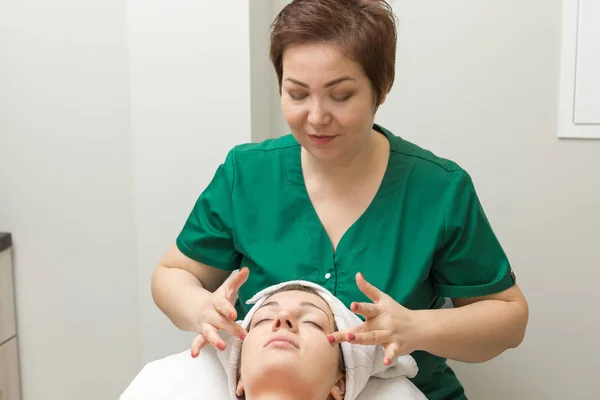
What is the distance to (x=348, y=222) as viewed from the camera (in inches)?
58.4

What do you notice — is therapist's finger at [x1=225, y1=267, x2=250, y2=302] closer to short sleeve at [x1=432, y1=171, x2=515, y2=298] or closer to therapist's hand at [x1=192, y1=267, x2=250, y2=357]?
therapist's hand at [x1=192, y1=267, x2=250, y2=357]

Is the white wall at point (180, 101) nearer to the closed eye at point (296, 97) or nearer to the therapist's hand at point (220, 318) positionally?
the closed eye at point (296, 97)

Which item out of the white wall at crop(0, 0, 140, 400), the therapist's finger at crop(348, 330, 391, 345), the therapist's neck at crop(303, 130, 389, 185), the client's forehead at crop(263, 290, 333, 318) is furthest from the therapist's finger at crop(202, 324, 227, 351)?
the white wall at crop(0, 0, 140, 400)

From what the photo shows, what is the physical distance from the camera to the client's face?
117 centimetres

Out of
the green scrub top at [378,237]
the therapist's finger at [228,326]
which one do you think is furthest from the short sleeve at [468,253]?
the therapist's finger at [228,326]

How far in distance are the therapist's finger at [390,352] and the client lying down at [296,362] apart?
0.28ft

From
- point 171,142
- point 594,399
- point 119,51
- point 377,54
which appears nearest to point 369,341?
point 377,54

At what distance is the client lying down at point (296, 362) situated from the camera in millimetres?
1174

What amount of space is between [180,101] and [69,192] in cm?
48

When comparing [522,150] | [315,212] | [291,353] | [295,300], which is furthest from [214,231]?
[522,150]

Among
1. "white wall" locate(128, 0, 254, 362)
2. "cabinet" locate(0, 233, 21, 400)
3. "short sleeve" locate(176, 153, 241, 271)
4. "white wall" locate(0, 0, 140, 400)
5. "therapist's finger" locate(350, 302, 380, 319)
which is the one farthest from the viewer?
"cabinet" locate(0, 233, 21, 400)

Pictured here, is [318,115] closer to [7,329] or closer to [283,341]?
[283,341]

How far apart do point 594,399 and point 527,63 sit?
3.08 feet

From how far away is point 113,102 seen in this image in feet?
6.56
